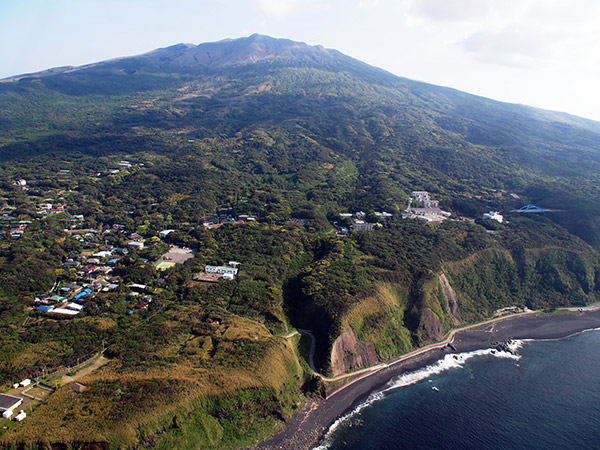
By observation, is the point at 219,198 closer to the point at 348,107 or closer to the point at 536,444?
the point at 536,444

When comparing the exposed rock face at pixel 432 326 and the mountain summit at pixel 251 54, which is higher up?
the mountain summit at pixel 251 54

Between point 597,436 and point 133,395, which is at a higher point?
point 133,395

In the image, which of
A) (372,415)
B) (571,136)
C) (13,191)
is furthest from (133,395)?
(571,136)

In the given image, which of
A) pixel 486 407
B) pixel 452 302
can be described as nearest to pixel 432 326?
pixel 452 302

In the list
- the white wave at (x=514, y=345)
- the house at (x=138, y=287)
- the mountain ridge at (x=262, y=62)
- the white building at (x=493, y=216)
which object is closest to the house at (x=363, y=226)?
the white building at (x=493, y=216)

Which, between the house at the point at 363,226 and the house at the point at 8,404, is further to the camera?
the house at the point at 363,226

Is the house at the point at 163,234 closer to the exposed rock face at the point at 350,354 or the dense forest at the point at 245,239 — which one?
the dense forest at the point at 245,239

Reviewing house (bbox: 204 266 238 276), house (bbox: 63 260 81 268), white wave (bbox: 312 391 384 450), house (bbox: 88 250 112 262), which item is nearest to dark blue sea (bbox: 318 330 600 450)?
white wave (bbox: 312 391 384 450)
